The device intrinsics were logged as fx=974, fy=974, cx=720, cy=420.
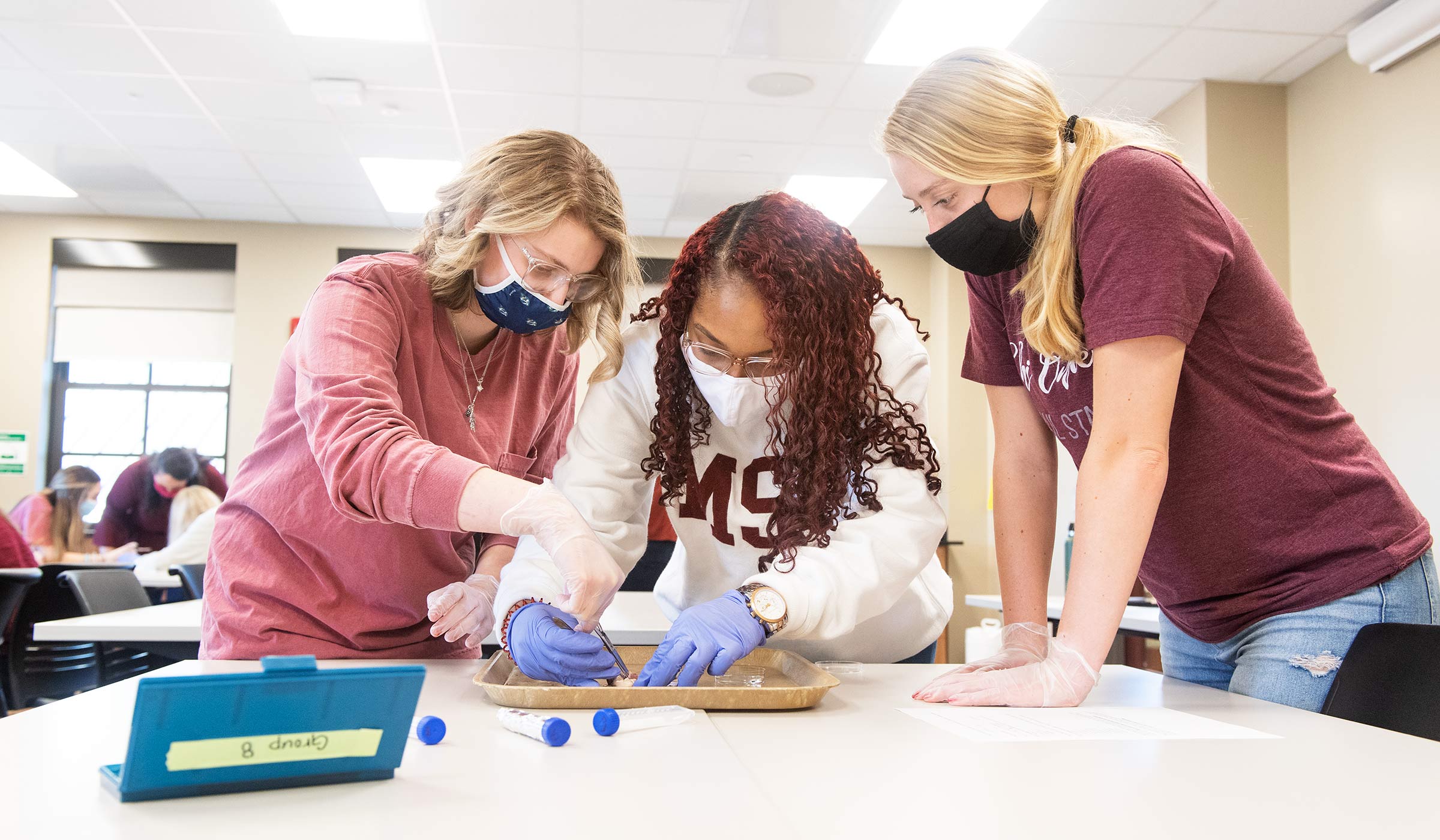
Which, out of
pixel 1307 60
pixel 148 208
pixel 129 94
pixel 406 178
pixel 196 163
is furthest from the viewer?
pixel 148 208

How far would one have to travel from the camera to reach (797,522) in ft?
3.91

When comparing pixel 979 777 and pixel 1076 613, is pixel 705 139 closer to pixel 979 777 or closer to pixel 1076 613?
pixel 1076 613

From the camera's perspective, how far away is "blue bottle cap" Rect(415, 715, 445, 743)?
76cm

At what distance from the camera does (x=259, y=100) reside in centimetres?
436

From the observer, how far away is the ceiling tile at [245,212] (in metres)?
5.90

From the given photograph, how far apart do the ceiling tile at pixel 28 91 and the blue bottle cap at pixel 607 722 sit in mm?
4666

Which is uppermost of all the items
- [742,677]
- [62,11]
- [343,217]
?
[62,11]

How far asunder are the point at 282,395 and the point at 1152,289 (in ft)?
3.41

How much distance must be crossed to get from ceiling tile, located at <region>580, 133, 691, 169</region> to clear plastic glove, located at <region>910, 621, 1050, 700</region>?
3.83 meters

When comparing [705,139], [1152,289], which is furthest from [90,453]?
[1152,289]

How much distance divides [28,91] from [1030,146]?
482 cm

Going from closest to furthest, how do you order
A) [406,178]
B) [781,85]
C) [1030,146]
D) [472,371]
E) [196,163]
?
[1030,146]
[472,371]
[781,85]
[196,163]
[406,178]

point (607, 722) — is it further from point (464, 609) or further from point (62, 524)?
point (62, 524)

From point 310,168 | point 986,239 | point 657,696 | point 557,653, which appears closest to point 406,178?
point 310,168
